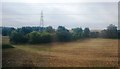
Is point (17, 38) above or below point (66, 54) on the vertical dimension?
above

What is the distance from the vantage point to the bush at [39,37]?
12.7 feet

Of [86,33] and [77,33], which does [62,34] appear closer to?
[77,33]

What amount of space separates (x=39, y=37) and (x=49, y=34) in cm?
15

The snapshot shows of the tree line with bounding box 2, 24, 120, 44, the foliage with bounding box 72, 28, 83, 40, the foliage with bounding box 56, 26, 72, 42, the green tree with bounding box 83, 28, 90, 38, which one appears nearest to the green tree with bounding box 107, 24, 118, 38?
the tree line with bounding box 2, 24, 120, 44

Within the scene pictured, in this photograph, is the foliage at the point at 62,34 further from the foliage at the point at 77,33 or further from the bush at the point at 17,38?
the bush at the point at 17,38

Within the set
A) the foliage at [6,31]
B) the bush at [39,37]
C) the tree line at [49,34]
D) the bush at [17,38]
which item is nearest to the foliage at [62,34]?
the tree line at [49,34]

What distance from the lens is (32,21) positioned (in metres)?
3.89

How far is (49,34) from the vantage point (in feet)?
12.8

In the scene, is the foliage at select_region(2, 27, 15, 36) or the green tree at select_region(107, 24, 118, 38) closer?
the green tree at select_region(107, 24, 118, 38)

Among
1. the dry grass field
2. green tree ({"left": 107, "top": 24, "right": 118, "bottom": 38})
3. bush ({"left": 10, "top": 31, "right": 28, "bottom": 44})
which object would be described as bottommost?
the dry grass field

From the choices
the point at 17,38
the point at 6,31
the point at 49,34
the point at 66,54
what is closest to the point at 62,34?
the point at 49,34

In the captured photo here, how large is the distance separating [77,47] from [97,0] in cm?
72

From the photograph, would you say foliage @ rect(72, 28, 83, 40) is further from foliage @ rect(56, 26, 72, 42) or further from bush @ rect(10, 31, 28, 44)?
bush @ rect(10, 31, 28, 44)

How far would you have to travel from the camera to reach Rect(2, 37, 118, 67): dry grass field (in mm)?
3832
